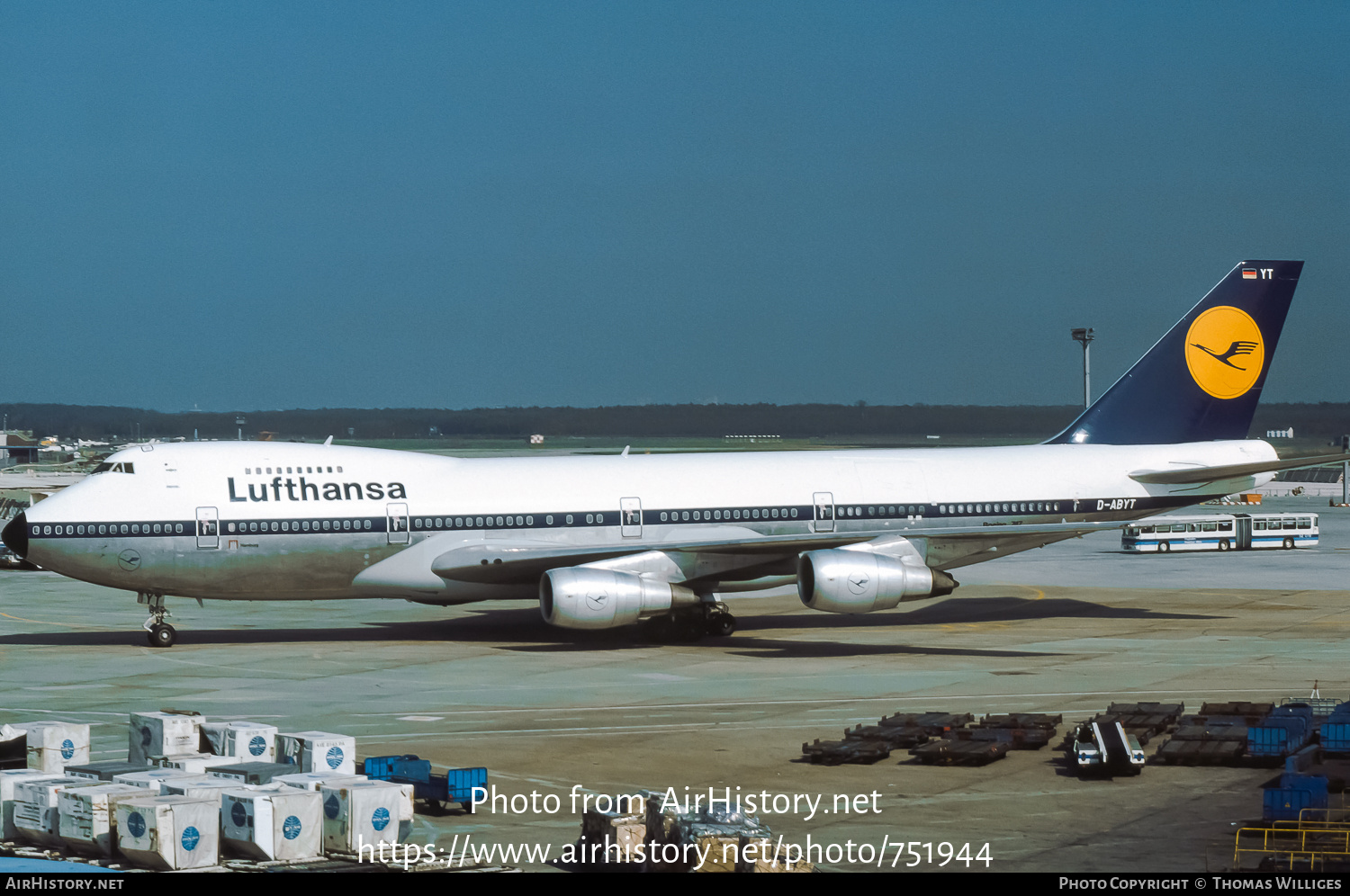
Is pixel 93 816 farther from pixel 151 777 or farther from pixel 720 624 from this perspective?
pixel 720 624

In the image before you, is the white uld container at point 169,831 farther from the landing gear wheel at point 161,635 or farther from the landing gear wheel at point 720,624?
the landing gear wheel at point 720,624

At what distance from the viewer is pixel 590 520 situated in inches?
1512

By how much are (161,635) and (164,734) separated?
16.4 metres

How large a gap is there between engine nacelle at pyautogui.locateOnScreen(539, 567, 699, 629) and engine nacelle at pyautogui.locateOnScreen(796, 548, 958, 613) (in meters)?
3.48

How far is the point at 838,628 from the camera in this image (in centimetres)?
4134

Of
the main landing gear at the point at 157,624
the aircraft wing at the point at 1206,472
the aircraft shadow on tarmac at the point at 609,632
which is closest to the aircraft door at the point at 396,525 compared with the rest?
the aircraft shadow on tarmac at the point at 609,632

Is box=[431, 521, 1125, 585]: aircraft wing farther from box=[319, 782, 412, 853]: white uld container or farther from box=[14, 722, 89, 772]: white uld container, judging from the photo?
box=[319, 782, 412, 853]: white uld container

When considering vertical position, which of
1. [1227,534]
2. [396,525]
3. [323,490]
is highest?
[323,490]

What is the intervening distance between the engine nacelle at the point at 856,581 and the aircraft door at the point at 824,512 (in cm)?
334

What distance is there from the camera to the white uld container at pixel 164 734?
2211cm

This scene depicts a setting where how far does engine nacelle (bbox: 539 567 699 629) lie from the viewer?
35.0 meters

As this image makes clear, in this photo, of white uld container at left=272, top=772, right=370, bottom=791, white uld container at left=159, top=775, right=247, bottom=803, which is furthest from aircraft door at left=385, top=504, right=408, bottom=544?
white uld container at left=272, top=772, right=370, bottom=791

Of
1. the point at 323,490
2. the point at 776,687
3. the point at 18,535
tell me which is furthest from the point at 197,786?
the point at 18,535

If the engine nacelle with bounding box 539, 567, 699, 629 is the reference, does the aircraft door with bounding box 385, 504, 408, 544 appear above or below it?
above
